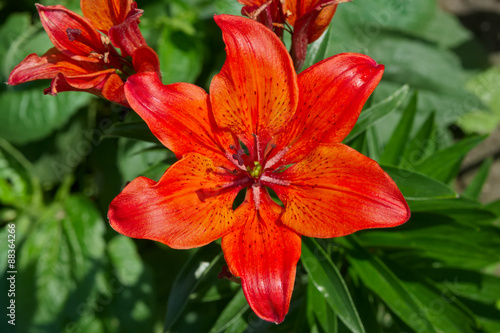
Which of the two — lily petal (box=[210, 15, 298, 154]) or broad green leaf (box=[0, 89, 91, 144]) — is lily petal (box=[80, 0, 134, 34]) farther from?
broad green leaf (box=[0, 89, 91, 144])

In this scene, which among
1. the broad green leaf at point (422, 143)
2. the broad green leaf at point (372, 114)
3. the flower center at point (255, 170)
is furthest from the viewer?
the broad green leaf at point (422, 143)

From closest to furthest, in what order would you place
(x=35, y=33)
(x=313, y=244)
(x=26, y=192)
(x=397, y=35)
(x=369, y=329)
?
(x=313, y=244) < (x=369, y=329) < (x=35, y=33) < (x=26, y=192) < (x=397, y=35)

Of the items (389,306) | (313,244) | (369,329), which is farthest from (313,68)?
(369,329)

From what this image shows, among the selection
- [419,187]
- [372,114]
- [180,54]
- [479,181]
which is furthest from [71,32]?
[479,181]

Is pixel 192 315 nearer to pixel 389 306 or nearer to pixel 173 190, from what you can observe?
pixel 389 306

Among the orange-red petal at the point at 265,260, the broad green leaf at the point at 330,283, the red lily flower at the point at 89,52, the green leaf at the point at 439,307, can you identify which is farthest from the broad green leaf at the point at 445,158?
the red lily flower at the point at 89,52

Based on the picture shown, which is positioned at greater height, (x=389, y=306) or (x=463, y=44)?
(x=463, y=44)

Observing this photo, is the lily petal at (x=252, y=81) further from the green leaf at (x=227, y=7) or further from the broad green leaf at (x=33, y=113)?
the broad green leaf at (x=33, y=113)
